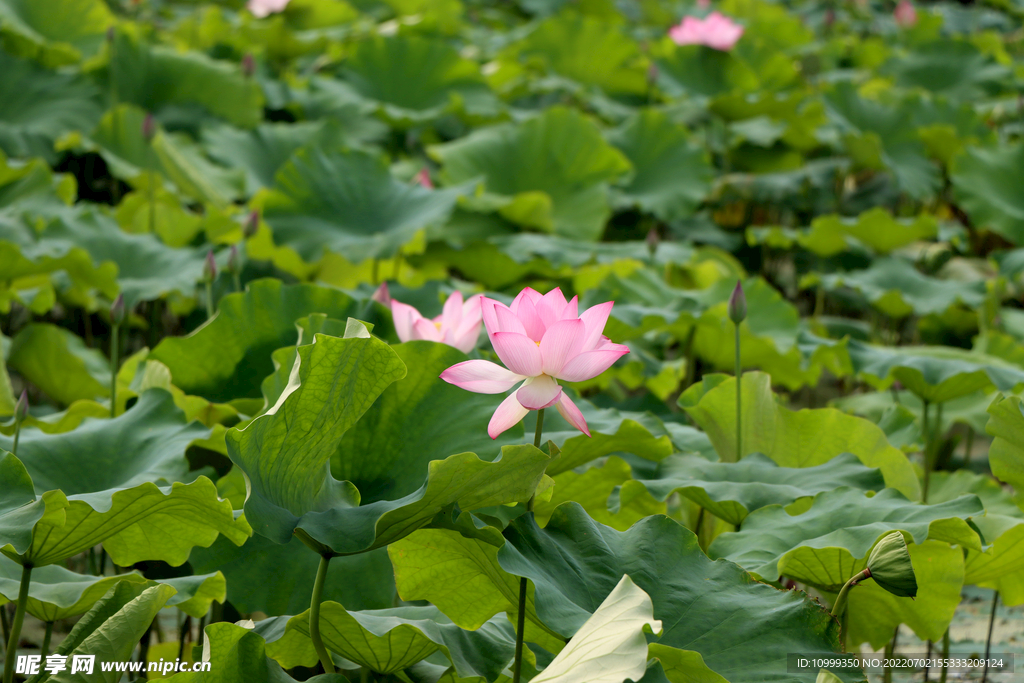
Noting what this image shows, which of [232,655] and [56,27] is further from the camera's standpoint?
[56,27]

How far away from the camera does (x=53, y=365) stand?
5.40 feet

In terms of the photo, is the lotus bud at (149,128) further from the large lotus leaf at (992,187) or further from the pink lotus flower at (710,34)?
the large lotus leaf at (992,187)

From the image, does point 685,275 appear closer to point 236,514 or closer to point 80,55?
point 236,514

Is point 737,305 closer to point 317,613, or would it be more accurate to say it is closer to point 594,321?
point 594,321

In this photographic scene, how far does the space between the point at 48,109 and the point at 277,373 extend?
208 centimetres

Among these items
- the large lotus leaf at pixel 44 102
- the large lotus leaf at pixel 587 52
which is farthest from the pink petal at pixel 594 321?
the large lotus leaf at pixel 587 52

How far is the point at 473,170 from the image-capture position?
2.55 metres

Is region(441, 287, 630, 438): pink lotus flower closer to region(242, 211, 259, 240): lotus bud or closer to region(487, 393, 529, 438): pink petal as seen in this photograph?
region(487, 393, 529, 438): pink petal

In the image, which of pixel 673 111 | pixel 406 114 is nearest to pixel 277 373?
pixel 406 114

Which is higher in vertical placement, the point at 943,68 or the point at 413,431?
the point at 413,431

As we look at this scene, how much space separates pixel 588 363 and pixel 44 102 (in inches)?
96.1

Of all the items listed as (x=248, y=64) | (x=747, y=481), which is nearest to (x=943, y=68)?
(x=248, y=64)

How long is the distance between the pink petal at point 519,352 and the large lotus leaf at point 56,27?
2.46 meters

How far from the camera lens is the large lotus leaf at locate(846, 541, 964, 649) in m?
1.05
